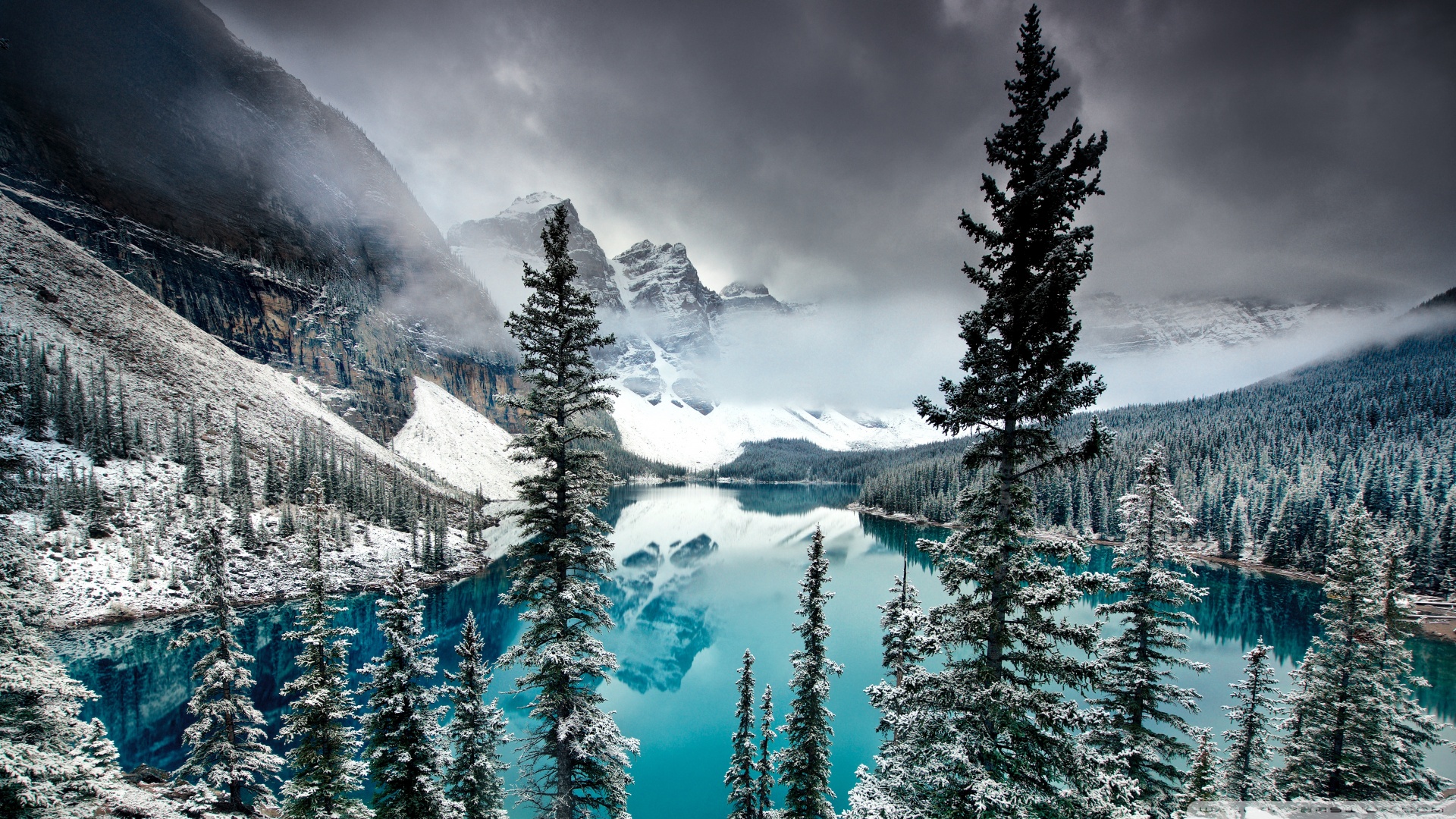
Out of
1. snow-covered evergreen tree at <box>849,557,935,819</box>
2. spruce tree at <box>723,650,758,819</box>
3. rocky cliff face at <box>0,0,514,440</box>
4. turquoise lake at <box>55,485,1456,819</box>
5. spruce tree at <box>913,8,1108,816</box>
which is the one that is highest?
rocky cliff face at <box>0,0,514,440</box>

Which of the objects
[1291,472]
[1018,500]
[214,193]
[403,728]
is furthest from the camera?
[214,193]

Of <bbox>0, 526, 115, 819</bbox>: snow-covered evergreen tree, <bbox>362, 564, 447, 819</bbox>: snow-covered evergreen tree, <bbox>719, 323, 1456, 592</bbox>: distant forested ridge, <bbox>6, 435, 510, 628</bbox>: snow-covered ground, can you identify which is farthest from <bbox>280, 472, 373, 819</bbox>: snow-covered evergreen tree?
<bbox>6, 435, 510, 628</bbox>: snow-covered ground

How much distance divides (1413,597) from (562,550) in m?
84.4

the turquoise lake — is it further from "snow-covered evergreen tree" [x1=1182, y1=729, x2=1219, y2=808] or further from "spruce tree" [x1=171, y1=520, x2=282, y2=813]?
"spruce tree" [x1=171, y1=520, x2=282, y2=813]

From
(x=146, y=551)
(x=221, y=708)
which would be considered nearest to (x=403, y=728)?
(x=221, y=708)

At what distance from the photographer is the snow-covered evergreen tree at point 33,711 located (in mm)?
8703

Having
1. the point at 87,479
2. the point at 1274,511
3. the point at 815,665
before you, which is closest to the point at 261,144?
the point at 87,479

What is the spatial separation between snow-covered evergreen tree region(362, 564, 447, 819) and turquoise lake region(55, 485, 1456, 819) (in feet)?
48.0

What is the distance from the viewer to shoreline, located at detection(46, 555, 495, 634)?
39.9 metres

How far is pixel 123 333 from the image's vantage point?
231ft

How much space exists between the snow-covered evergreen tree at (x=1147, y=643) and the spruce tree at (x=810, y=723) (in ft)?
24.2

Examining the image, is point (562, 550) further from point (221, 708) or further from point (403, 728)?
point (221, 708)

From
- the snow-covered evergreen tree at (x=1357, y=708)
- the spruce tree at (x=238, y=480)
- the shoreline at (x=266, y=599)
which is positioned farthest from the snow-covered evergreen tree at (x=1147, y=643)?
the spruce tree at (x=238, y=480)

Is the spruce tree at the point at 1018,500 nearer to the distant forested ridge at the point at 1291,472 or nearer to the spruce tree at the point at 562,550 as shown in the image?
the distant forested ridge at the point at 1291,472
